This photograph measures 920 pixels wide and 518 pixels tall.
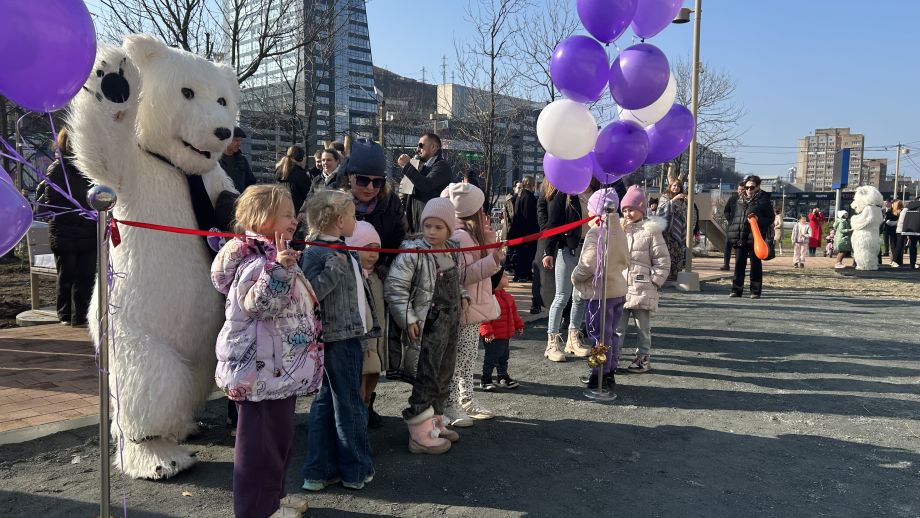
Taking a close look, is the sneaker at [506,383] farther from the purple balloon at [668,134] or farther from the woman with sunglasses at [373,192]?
the purple balloon at [668,134]

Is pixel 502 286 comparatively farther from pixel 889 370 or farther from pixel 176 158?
pixel 889 370

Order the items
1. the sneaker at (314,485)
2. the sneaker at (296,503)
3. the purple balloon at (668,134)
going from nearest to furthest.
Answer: the sneaker at (296,503) < the sneaker at (314,485) < the purple balloon at (668,134)

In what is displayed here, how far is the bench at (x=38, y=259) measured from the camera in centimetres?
700

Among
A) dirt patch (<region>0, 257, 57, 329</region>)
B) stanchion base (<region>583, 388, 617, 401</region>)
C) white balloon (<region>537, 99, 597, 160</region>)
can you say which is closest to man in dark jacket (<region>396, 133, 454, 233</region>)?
white balloon (<region>537, 99, 597, 160</region>)

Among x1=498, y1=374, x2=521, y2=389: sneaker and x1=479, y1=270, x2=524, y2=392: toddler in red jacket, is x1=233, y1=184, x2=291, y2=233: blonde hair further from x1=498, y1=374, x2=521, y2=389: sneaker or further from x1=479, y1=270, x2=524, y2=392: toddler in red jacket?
x1=498, y1=374, x2=521, y2=389: sneaker

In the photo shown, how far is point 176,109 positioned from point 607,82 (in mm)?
3049

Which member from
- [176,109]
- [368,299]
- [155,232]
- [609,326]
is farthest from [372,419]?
[176,109]

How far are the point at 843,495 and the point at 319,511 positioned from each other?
2.78 meters

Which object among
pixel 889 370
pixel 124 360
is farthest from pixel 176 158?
pixel 889 370

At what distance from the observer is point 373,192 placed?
4031mm

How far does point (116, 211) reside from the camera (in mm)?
3285

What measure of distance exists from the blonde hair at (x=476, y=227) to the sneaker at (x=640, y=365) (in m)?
2.17

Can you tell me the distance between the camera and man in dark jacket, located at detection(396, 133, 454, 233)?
5.57 meters

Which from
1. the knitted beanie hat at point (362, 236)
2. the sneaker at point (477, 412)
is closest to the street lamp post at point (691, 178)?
the sneaker at point (477, 412)
